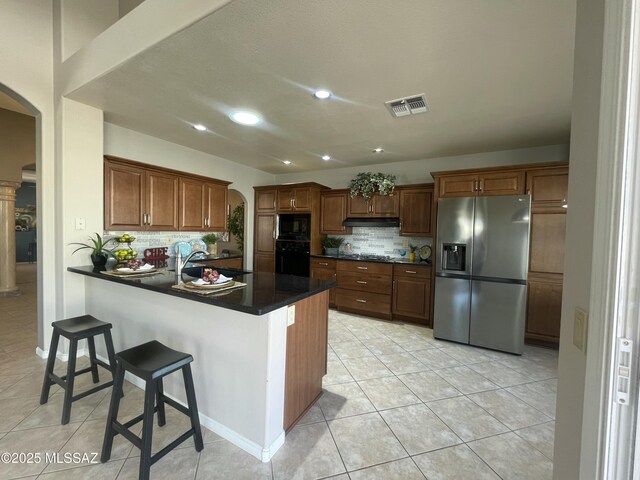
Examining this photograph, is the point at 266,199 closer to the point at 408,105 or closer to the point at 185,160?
the point at 185,160

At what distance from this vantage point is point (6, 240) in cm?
519

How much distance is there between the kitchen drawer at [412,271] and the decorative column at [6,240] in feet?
22.9

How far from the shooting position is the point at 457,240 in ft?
11.2

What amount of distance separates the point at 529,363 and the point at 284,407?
2808 millimetres

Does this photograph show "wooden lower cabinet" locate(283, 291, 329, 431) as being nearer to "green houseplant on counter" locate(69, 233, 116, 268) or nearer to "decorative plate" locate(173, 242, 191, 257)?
"green houseplant on counter" locate(69, 233, 116, 268)

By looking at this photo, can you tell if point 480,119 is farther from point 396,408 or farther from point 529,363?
point 396,408

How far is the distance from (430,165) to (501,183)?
1.31 meters

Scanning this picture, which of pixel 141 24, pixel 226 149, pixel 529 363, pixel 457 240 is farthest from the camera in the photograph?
pixel 226 149

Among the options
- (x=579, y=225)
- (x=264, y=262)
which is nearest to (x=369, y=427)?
(x=579, y=225)

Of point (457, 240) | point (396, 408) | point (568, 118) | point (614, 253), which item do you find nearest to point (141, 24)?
point (614, 253)

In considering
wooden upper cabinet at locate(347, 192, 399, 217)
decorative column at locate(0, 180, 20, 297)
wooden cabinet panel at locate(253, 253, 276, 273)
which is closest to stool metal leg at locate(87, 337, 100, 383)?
wooden cabinet panel at locate(253, 253, 276, 273)

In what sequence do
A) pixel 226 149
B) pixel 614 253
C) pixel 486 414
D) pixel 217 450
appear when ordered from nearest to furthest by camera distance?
1. pixel 614 253
2. pixel 217 450
3. pixel 486 414
4. pixel 226 149

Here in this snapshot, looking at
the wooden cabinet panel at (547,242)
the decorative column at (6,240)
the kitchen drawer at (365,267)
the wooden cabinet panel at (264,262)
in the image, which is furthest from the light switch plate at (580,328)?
the decorative column at (6,240)

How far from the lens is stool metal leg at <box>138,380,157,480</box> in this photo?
1.42m
